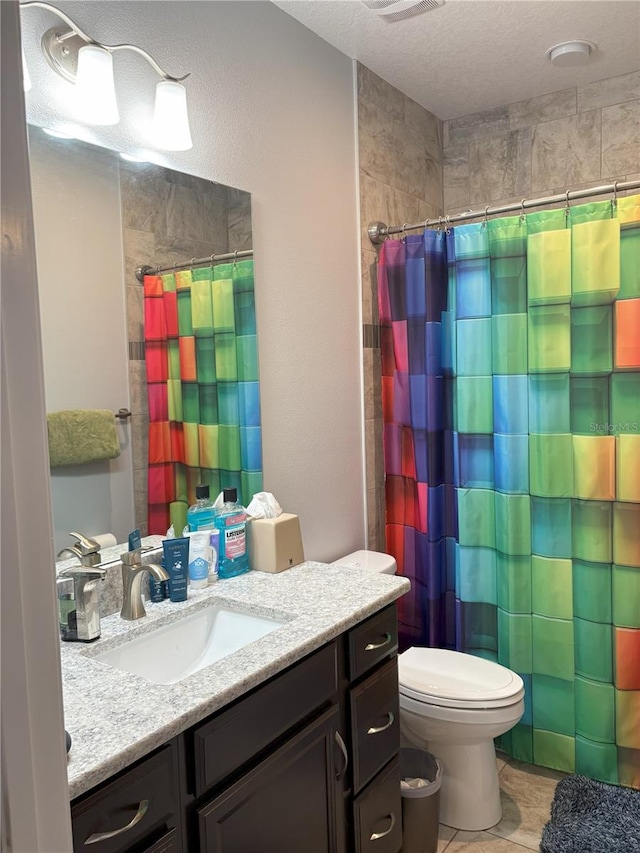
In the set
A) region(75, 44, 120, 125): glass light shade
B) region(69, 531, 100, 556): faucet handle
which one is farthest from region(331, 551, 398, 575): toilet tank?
region(75, 44, 120, 125): glass light shade

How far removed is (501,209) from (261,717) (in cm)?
184

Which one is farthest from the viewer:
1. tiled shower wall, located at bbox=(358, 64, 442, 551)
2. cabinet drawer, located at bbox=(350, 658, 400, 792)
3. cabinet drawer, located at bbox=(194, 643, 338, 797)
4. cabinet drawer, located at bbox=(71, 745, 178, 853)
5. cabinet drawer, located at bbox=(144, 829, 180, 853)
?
tiled shower wall, located at bbox=(358, 64, 442, 551)

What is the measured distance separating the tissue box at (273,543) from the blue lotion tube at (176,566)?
0.89 feet

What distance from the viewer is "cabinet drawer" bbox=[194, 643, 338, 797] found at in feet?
3.80

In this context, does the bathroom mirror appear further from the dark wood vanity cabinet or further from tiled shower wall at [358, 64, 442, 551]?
tiled shower wall at [358, 64, 442, 551]

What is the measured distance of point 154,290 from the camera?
1722mm

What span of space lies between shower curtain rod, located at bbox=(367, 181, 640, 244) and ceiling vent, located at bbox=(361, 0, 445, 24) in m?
0.67

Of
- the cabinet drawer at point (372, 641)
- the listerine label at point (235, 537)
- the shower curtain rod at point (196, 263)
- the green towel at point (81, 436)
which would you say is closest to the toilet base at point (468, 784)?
the cabinet drawer at point (372, 641)

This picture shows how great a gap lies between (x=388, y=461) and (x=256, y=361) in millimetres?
860

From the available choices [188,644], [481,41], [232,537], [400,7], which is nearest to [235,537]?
[232,537]

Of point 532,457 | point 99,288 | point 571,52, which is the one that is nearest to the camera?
point 99,288

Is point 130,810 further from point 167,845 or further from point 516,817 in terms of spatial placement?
point 516,817

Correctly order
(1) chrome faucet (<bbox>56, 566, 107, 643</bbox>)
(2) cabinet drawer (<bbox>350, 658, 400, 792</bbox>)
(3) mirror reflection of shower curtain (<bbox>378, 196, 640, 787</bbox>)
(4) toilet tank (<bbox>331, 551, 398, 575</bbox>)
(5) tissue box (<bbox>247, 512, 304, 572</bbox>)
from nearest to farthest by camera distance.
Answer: (1) chrome faucet (<bbox>56, 566, 107, 643</bbox>) < (2) cabinet drawer (<bbox>350, 658, 400, 792</bbox>) < (5) tissue box (<bbox>247, 512, 304, 572</bbox>) < (3) mirror reflection of shower curtain (<bbox>378, 196, 640, 787</bbox>) < (4) toilet tank (<bbox>331, 551, 398, 575</bbox>)

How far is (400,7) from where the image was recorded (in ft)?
6.73
